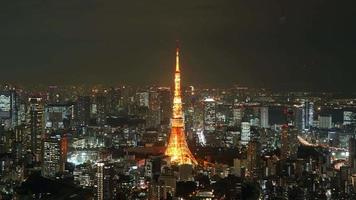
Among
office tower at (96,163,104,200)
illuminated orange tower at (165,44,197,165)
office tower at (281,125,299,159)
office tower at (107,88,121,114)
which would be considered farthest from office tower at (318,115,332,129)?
office tower at (107,88,121,114)

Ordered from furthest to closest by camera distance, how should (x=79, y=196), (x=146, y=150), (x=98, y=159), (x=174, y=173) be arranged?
1. (x=146, y=150)
2. (x=98, y=159)
3. (x=174, y=173)
4. (x=79, y=196)

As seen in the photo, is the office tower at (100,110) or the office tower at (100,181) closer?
the office tower at (100,181)

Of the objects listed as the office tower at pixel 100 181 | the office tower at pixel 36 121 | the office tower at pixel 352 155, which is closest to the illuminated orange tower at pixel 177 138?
the office tower at pixel 100 181

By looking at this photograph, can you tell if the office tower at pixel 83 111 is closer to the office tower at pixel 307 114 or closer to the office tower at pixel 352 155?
the office tower at pixel 307 114

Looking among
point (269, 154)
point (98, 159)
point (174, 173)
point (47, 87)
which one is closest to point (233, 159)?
point (269, 154)

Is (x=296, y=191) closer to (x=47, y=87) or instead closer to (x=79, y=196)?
(x=79, y=196)

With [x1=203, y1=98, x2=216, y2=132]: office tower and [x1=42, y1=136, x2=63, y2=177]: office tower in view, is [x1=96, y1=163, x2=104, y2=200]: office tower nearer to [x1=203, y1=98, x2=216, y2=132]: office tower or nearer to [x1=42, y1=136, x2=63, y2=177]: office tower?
[x1=42, y1=136, x2=63, y2=177]: office tower
